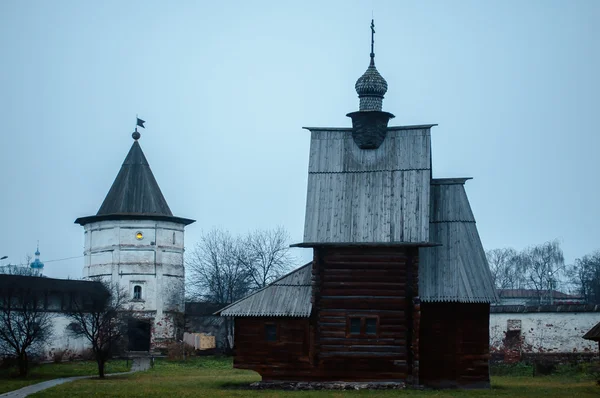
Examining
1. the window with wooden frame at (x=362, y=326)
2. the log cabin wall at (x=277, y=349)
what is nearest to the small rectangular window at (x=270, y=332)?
the log cabin wall at (x=277, y=349)

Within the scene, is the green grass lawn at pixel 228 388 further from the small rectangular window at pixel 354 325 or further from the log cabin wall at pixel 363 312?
the small rectangular window at pixel 354 325

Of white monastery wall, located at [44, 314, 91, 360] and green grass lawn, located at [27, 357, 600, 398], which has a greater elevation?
white monastery wall, located at [44, 314, 91, 360]

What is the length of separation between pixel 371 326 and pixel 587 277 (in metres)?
72.9

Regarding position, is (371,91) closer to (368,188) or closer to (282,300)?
(368,188)

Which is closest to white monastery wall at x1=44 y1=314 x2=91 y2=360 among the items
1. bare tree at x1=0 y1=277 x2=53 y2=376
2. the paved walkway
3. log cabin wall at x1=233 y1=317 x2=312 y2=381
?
the paved walkway

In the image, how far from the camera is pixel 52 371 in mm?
46594

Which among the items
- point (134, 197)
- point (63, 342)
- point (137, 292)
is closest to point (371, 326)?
point (63, 342)

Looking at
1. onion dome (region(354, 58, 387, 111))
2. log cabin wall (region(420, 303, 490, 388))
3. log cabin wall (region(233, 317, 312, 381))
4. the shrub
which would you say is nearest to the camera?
log cabin wall (region(420, 303, 490, 388))

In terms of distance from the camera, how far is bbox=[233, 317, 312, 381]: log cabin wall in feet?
115

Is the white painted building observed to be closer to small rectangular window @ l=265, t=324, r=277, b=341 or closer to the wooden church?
the wooden church

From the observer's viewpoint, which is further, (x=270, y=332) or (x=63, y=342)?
(x=63, y=342)

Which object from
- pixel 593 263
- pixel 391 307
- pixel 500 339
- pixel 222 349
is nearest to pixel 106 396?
pixel 391 307

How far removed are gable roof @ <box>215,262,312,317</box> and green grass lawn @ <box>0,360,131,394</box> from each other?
8.16 metres

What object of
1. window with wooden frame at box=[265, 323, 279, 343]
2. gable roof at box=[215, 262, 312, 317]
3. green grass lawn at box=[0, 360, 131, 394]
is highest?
gable roof at box=[215, 262, 312, 317]
